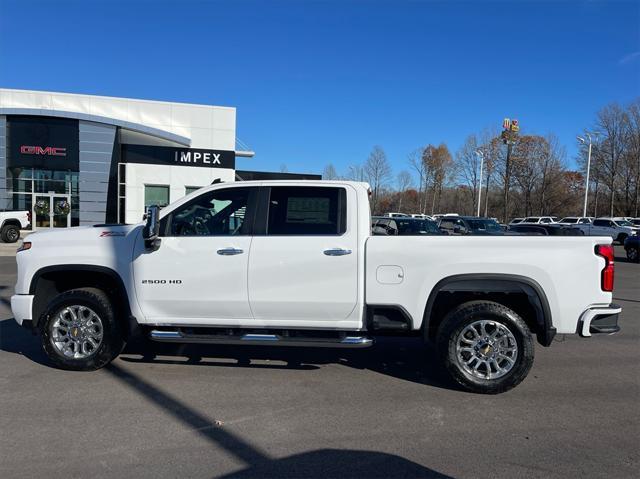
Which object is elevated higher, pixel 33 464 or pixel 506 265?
pixel 506 265

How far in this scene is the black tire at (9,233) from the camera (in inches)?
861

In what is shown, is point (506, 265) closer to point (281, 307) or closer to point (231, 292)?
point (281, 307)

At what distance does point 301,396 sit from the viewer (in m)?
4.64

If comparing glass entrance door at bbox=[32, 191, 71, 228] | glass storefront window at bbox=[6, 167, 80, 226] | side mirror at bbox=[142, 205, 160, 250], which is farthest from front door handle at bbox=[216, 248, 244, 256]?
glass storefront window at bbox=[6, 167, 80, 226]

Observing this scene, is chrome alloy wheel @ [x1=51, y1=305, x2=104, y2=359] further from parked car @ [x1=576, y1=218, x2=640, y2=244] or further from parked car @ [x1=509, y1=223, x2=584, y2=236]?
parked car @ [x1=576, y1=218, x2=640, y2=244]

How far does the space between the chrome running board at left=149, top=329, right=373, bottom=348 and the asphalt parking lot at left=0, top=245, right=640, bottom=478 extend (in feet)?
1.39

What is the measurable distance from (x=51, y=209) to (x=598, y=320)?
30.4m

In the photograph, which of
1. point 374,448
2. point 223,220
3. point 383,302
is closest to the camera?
point 374,448

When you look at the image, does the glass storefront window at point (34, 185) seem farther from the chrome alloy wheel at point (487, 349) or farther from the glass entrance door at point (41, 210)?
the chrome alloy wheel at point (487, 349)

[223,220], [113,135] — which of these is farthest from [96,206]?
[223,220]

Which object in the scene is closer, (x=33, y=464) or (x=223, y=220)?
(x=33, y=464)

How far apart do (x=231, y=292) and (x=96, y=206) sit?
2675 cm

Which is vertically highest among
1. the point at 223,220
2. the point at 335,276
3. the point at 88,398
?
the point at 223,220

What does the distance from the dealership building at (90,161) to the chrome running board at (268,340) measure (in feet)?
75.9
